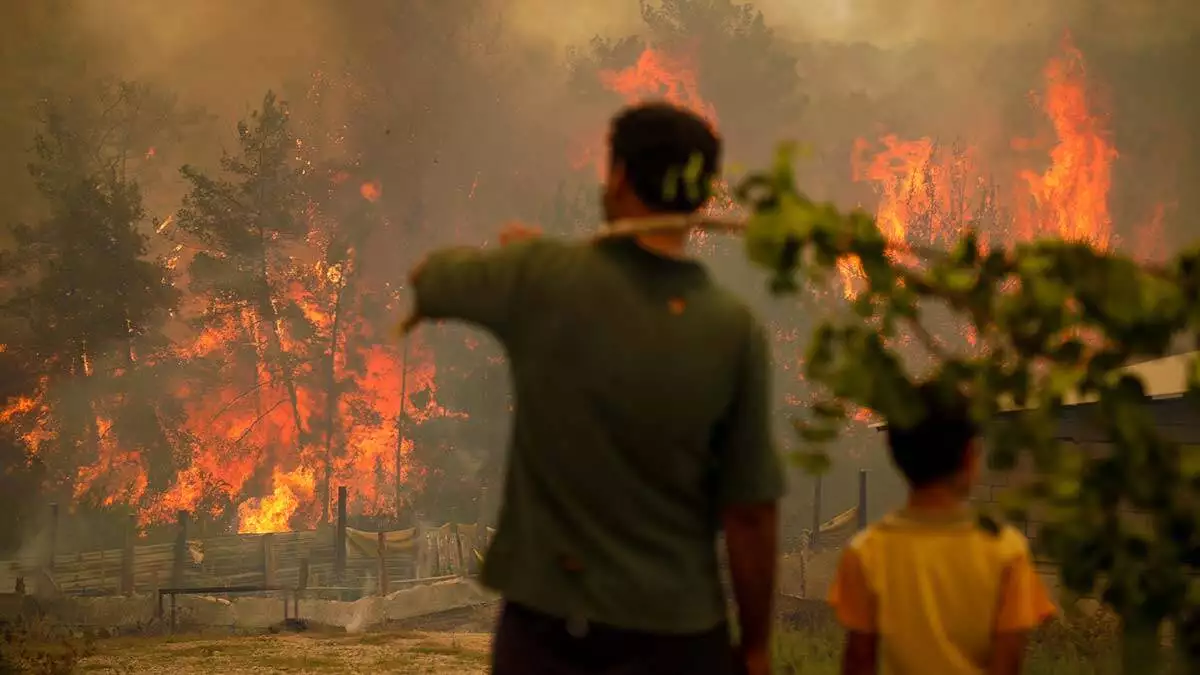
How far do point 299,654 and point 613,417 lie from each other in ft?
59.6

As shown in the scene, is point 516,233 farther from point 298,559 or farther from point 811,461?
point 298,559

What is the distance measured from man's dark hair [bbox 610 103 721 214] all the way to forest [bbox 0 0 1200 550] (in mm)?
33967

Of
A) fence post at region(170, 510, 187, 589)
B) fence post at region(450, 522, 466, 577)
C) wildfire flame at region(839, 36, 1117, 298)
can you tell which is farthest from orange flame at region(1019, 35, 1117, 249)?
fence post at region(170, 510, 187, 589)

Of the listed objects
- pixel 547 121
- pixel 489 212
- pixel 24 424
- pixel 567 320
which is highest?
pixel 547 121

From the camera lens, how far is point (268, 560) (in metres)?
30.1

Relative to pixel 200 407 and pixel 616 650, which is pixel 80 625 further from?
pixel 616 650

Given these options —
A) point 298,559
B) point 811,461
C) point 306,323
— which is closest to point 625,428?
point 811,461

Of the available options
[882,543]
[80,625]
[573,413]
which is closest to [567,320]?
[573,413]

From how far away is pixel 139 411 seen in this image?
125ft

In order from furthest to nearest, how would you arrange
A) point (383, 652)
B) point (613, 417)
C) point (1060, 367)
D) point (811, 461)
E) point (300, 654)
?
point (300, 654) < point (383, 652) < point (613, 417) < point (811, 461) < point (1060, 367)

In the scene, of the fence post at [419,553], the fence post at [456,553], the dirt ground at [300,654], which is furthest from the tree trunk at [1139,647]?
the fence post at [419,553]

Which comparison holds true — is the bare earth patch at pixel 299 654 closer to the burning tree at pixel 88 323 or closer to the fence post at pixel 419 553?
the fence post at pixel 419 553

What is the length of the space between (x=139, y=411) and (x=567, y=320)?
38.0 metres

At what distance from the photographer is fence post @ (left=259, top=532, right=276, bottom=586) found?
98.0ft
